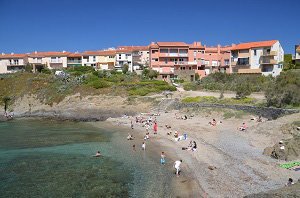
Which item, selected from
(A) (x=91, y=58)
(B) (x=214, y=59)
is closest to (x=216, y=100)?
(B) (x=214, y=59)

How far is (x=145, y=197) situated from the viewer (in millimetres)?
19953

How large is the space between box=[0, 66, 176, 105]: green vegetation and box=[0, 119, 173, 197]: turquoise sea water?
24593mm

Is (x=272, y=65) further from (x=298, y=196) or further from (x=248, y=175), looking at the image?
(x=298, y=196)

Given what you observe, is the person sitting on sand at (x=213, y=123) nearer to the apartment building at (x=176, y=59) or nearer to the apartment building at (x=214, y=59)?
the apartment building at (x=176, y=59)

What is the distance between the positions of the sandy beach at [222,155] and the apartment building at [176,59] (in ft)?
119

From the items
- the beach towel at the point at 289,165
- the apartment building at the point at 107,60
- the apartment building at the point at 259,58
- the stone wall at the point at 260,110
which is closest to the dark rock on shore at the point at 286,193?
the beach towel at the point at 289,165

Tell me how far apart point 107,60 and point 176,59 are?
21.5m

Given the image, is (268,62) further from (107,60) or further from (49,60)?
(49,60)

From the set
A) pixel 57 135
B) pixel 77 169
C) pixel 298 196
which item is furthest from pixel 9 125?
pixel 298 196

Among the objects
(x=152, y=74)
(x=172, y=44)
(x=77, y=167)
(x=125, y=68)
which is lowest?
(x=77, y=167)

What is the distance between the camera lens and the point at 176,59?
83.6 metres

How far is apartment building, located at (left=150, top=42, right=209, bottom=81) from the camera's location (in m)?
82.1

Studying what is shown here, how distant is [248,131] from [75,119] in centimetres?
2836

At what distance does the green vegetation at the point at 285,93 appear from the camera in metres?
40.6
